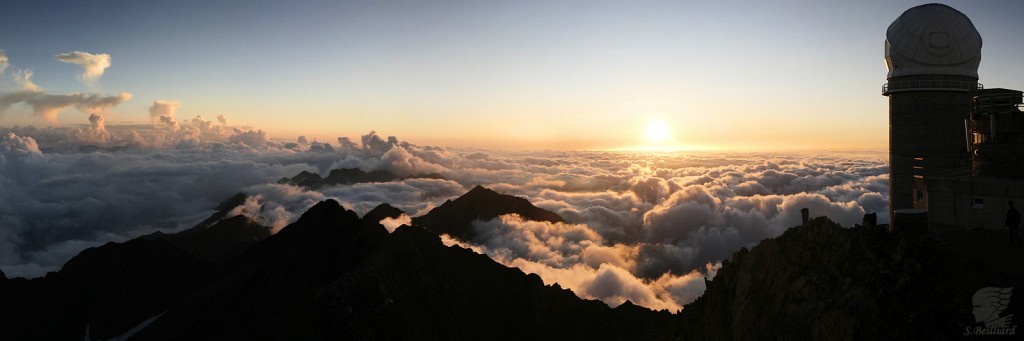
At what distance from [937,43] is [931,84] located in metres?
3.81

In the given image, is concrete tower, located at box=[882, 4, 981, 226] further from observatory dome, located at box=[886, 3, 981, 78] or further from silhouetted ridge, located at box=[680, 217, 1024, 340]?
silhouetted ridge, located at box=[680, 217, 1024, 340]

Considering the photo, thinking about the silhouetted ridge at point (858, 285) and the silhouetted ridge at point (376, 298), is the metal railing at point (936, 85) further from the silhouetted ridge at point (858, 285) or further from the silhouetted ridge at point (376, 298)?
the silhouetted ridge at point (376, 298)

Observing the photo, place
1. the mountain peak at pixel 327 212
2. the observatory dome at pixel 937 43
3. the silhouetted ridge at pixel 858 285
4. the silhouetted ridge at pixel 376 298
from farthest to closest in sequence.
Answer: the mountain peak at pixel 327 212 → the silhouetted ridge at pixel 376 298 → the observatory dome at pixel 937 43 → the silhouetted ridge at pixel 858 285

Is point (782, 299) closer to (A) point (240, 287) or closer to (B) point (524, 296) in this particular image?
(B) point (524, 296)

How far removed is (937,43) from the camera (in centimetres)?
5106

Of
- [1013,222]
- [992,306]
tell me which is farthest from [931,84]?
[992,306]

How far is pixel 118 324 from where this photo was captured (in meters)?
125

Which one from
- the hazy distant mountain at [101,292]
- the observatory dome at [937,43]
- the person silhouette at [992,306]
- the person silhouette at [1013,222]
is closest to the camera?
the person silhouette at [992,306]

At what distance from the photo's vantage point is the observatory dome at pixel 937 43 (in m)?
51.0

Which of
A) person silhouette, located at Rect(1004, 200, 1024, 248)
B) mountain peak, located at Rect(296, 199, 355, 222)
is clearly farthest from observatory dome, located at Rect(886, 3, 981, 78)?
mountain peak, located at Rect(296, 199, 355, 222)

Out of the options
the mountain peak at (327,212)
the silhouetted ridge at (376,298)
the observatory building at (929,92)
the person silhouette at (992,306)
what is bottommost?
the silhouetted ridge at (376,298)

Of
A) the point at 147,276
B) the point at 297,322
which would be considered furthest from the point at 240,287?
the point at 147,276

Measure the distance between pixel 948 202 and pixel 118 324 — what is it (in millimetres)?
152354

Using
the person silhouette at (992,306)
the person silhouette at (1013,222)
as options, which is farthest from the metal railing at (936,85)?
the person silhouette at (992,306)
